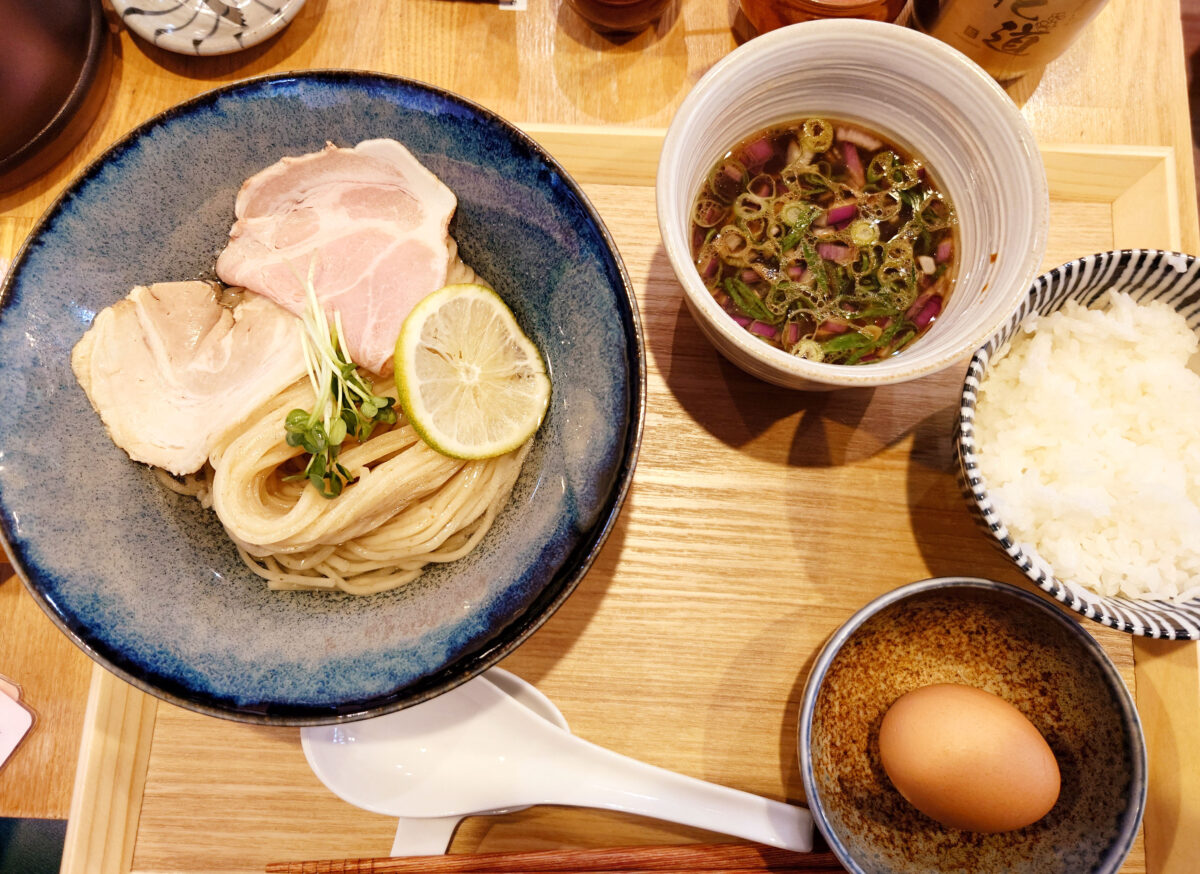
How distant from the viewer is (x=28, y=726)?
5.57 ft

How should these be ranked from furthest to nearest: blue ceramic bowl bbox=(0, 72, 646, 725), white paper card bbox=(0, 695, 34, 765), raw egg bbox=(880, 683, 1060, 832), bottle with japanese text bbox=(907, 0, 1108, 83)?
white paper card bbox=(0, 695, 34, 765) < bottle with japanese text bbox=(907, 0, 1108, 83) < raw egg bbox=(880, 683, 1060, 832) < blue ceramic bowl bbox=(0, 72, 646, 725)

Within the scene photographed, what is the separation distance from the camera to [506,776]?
1.46 meters

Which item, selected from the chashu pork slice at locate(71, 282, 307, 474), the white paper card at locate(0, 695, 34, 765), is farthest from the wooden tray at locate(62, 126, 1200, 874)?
the chashu pork slice at locate(71, 282, 307, 474)

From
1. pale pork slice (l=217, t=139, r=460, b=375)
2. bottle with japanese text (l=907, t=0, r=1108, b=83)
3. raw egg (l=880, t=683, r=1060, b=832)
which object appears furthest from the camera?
bottle with japanese text (l=907, t=0, r=1108, b=83)

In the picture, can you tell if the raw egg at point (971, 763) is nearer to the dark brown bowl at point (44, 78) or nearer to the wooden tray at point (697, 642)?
the wooden tray at point (697, 642)

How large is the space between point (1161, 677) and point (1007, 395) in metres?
0.67

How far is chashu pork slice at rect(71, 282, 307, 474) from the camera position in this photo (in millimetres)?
1334

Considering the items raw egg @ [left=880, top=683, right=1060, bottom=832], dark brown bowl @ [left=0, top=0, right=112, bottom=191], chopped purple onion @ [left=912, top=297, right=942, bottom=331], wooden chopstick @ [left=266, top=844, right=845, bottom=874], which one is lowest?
wooden chopstick @ [left=266, top=844, right=845, bottom=874]

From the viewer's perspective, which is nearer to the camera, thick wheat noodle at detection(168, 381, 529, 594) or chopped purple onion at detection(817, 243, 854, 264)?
thick wheat noodle at detection(168, 381, 529, 594)

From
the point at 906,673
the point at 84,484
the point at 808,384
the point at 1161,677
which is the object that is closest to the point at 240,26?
the point at 84,484

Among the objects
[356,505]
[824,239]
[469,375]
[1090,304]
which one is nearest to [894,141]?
[824,239]

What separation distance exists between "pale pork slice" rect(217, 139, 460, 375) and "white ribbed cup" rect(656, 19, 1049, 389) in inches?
18.8

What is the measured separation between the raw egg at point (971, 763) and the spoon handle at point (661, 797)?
0.76ft

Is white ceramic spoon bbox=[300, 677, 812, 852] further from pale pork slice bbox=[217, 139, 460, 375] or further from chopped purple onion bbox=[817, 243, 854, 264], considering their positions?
chopped purple onion bbox=[817, 243, 854, 264]
